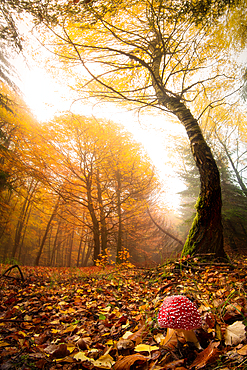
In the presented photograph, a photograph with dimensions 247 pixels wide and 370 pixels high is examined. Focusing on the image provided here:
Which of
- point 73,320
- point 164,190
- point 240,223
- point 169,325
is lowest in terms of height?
point 73,320

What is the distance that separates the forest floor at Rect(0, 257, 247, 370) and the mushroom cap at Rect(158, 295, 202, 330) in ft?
0.45

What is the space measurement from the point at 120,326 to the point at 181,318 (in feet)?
2.65

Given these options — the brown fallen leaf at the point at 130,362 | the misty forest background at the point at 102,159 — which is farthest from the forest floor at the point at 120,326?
the misty forest background at the point at 102,159

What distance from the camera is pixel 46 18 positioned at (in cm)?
284

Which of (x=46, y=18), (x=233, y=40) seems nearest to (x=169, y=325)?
(x=46, y=18)

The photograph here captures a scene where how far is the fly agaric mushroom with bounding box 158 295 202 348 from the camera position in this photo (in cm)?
97

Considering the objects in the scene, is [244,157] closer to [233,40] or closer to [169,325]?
[233,40]

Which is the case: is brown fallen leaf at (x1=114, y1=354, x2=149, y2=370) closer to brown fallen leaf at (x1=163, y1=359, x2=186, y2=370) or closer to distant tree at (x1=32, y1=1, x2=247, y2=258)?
brown fallen leaf at (x1=163, y1=359, x2=186, y2=370)

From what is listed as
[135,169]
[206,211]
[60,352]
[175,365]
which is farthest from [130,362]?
[135,169]

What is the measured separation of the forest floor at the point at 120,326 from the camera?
94 centimetres

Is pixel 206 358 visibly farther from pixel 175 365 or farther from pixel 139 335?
pixel 139 335

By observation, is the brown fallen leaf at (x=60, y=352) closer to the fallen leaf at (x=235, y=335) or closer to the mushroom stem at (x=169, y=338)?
the mushroom stem at (x=169, y=338)

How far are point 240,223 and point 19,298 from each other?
8835 millimetres

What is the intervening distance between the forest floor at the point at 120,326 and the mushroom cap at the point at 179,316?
137 millimetres
